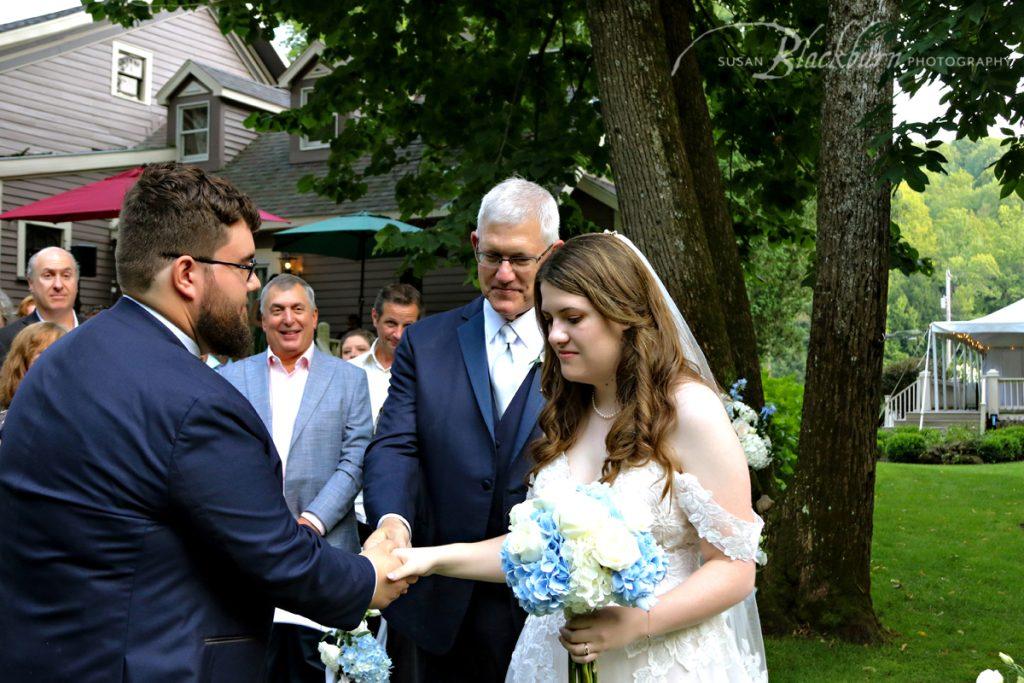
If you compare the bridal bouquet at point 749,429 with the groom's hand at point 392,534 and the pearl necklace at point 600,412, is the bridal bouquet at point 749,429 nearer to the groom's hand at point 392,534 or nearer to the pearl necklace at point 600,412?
the pearl necklace at point 600,412

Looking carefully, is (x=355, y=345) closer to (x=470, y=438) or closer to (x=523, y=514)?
(x=470, y=438)

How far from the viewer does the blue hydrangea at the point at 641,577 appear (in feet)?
8.10

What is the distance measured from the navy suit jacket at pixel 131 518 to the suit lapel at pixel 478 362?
123cm

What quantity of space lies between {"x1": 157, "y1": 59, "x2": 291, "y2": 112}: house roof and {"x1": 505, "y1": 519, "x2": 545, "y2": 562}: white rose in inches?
840

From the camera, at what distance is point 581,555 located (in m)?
2.45

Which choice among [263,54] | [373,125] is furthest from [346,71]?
[263,54]

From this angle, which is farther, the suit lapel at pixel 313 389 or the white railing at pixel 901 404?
the white railing at pixel 901 404

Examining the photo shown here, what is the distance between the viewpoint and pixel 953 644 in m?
8.02

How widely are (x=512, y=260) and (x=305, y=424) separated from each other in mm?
2077

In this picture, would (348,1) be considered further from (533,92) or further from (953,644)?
(953,644)

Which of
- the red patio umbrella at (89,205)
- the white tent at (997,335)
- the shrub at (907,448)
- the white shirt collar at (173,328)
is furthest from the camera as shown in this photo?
the white tent at (997,335)

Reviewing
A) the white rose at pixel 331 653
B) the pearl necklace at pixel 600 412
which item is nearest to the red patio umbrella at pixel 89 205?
the white rose at pixel 331 653

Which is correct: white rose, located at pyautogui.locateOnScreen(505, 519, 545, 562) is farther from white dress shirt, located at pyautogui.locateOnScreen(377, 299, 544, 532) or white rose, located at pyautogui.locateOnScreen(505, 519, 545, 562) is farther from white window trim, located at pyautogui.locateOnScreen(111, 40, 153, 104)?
white window trim, located at pyautogui.locateOnScreen(111, 40, 153, 104)

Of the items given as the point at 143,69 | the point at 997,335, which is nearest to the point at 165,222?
the point at 143,69
